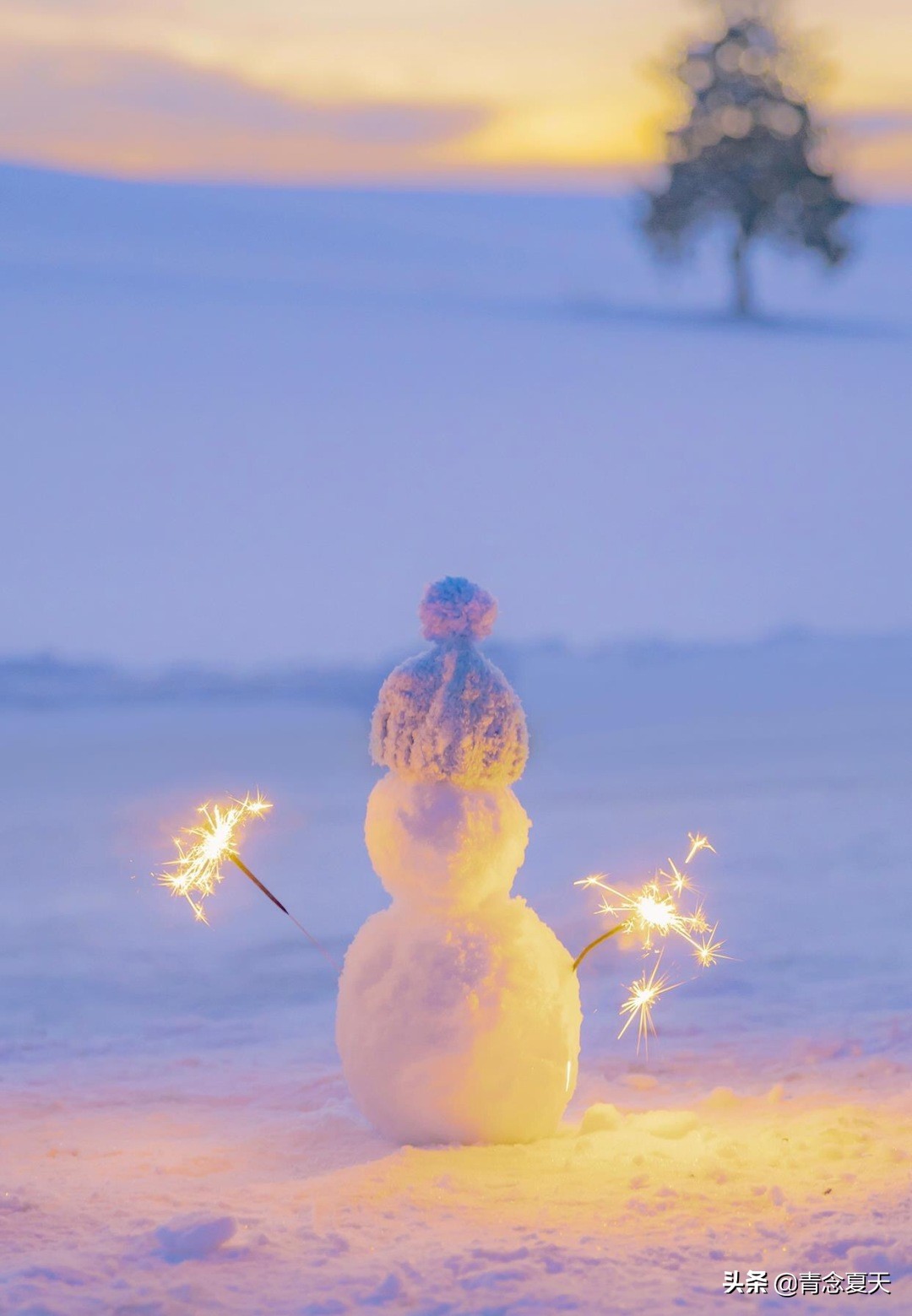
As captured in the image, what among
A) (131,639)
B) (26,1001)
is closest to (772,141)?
(131,639)

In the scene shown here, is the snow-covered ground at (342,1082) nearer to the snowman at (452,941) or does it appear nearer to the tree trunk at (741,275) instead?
the snowman at (452,941)

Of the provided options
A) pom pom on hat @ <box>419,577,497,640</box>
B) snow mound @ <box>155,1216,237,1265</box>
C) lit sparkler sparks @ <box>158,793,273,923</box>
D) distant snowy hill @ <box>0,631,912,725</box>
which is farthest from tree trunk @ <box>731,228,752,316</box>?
snow mound @ <box>155,1216,237,1265</box>

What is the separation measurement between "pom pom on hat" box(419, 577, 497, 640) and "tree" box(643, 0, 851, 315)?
62.9 ft

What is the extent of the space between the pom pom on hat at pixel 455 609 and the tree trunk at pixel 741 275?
65.5ft

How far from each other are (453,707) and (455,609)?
254 millimetres

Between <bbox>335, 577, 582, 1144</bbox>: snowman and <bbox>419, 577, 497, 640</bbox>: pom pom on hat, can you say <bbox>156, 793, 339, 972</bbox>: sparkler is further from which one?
<bbox>419, 577, 497, 640</bbox>: pom pom on hat

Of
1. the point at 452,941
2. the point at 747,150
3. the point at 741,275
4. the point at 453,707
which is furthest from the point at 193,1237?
the point at 741,275

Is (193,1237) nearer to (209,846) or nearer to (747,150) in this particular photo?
(209,846)

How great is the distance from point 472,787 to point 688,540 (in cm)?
1552

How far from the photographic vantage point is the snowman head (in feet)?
12.7

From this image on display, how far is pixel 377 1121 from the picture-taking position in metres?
3.99

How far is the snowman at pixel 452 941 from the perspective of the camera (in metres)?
3.85

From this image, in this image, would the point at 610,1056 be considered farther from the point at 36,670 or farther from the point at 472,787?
the point at 36,670

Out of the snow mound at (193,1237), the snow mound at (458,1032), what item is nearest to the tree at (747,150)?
the snow mound at (458,1032)
